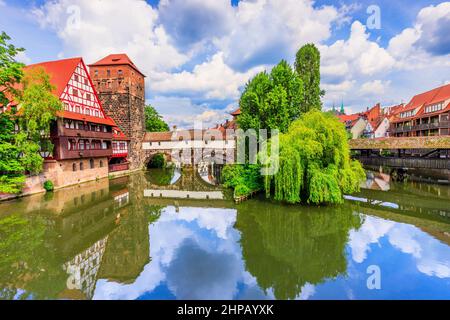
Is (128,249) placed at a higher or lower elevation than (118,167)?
lower

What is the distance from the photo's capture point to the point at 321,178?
46.2ft

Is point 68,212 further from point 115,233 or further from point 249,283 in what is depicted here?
point 249,283

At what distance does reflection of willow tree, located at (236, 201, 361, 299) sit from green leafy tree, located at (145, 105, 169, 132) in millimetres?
38434

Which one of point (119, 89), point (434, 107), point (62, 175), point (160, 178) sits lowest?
point (160, 178)

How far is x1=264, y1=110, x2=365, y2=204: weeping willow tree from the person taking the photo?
14227 millimetres

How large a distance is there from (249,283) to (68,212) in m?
13.4

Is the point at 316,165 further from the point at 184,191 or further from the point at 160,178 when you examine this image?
the point at 160,178

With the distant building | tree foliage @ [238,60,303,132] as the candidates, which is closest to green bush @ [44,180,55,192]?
tree foliage @ [238,60,303,132]

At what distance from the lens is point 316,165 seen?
14.7 metres

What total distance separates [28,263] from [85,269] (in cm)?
230

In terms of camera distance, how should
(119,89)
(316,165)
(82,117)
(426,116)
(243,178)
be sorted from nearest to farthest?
(316,165) < (243,178) < (82,117) < (119,89) < (426,116)

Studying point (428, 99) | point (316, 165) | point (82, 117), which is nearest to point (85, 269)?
point (316, 165)

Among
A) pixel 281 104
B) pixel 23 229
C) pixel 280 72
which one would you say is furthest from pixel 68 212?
pixel 280 72

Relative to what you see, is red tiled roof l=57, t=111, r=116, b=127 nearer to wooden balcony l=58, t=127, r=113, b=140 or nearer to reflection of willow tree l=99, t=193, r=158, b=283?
wooden balcony l=58, t=127, r=113, b=140
